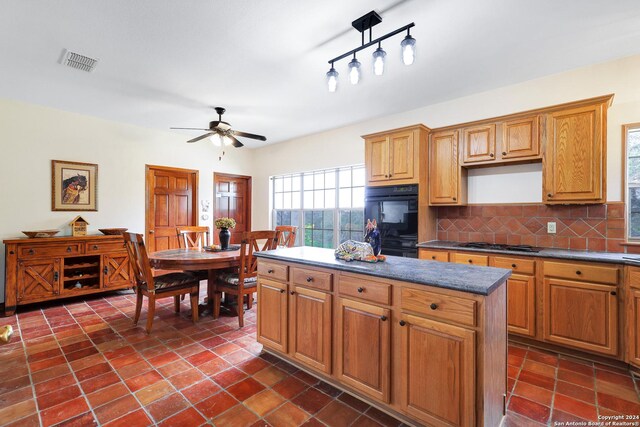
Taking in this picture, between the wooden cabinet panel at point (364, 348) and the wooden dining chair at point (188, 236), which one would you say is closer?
the wooden cabinet panel at point (364, 348)

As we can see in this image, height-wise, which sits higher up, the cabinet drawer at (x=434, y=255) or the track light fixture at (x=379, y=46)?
the track light fixture at (x=379, y=46)

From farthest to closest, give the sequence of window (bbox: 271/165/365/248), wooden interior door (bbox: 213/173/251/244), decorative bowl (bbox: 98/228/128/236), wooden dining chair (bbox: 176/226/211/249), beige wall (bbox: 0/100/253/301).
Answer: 1. wooden interior door (bbox: 213/173/251/244)
2. window (bbox: 271/165/365/248)
3. decorative bowl (bbox: 98/228/128/236)
4. wooden dining chair (bbox: 176/226/211/249)
5. beige wall (bbox: 0/100/253/301)

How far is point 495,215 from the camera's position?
3262 mm

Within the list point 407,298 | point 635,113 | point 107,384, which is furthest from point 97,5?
point 635,113

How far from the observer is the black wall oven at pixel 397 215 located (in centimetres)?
334

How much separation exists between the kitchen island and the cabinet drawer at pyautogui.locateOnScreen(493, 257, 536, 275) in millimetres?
1151

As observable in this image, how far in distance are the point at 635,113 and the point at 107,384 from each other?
4726 mm

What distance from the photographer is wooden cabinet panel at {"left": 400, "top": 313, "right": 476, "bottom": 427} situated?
137 centimetres

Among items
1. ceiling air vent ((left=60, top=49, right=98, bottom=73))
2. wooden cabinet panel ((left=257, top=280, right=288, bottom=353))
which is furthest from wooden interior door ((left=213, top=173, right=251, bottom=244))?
wooden cabinet panel ((left=257, top=280, right=288, bottom=353))

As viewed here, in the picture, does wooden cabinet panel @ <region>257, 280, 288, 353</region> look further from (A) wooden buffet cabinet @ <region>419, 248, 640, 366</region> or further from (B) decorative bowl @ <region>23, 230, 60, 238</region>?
(B) decorative bowl @ <region>23, 230, 60, 238</region>

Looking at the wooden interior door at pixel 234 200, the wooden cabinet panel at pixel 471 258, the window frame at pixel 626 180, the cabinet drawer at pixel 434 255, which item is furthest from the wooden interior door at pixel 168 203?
the window frame at pixel 626 180

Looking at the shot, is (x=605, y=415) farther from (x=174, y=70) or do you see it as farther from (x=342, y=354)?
(x=174, y=70)

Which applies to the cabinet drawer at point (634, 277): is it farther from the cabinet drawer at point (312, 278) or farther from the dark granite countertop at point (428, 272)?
the cabinet drawer at point (312, 278)

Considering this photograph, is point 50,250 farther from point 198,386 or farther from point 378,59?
point 378,59
